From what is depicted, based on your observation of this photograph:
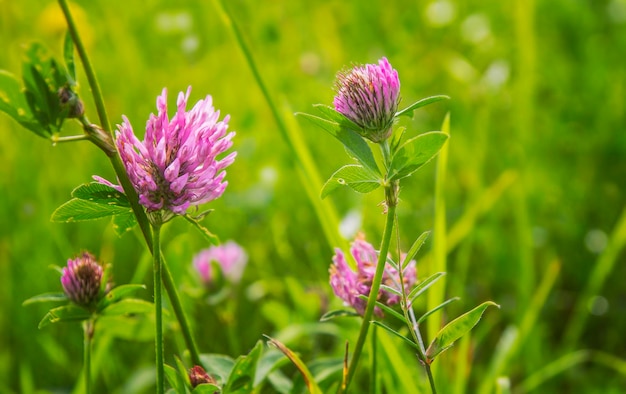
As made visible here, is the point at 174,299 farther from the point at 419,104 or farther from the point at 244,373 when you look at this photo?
the point at 419,104

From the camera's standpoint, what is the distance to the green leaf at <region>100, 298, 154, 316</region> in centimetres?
88

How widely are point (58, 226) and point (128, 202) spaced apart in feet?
3.95

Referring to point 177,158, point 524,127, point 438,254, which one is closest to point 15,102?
point 177,158

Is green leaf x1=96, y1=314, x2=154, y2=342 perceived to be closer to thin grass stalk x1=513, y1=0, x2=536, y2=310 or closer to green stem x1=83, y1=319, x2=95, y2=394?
green stem x1=83, y1=319, x2=95, y2=394

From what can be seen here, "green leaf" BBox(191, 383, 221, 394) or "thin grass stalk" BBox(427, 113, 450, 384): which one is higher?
"green leaf" BBox(191, 383, 221, 394)

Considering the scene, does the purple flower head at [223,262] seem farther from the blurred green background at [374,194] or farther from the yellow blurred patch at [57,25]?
the yellow blurred patch at [57,25]

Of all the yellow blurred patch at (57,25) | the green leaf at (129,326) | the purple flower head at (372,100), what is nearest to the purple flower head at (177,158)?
the purple flower head at (372,100)

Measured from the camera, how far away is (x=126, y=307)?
0.89m

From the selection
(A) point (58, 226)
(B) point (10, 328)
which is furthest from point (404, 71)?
(B) point (10, 328)

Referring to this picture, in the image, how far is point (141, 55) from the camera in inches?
114

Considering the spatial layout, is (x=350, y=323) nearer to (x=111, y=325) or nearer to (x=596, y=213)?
(x=111, y=325)

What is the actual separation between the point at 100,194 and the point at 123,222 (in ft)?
0.26

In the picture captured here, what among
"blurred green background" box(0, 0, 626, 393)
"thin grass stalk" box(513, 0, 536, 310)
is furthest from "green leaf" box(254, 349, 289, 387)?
"thin grass stalk" box(513, 0, 536, 310)

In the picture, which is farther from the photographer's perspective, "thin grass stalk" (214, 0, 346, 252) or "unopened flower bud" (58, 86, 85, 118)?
"thin grass stalk" (214, 0, 346, 252)
